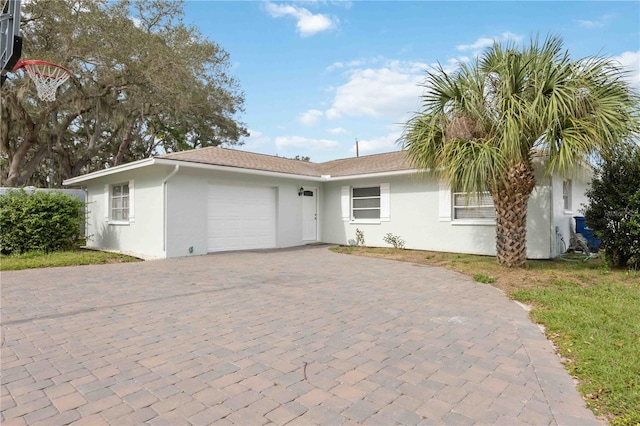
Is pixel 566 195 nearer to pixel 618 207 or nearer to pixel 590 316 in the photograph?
pixel 618 207

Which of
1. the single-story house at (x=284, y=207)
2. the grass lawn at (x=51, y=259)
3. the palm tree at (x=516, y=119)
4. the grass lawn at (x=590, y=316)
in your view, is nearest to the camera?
the grass lawn at (x=590, y=316)

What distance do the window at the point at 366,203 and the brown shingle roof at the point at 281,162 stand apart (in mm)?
795

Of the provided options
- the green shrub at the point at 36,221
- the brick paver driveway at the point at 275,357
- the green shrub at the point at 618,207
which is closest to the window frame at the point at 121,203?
the green shrub at the point at 36,221

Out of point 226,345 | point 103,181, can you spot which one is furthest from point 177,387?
point 103,181

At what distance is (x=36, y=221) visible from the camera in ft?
34.1

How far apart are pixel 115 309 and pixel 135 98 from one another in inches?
643

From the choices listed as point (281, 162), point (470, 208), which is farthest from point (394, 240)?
point (281, 162)

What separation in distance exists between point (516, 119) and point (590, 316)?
406cm

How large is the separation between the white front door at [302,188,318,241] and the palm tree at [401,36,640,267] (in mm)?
6609

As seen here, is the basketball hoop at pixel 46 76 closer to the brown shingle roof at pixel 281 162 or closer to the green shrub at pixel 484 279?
the brown shingle roof at pixel 281 162

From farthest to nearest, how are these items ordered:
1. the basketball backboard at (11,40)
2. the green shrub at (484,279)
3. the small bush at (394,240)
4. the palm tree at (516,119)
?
the small bush at (394,240) → the green shrub at (484,279) → the palm tree at (516,119) → the basketball backboard at (11,40)

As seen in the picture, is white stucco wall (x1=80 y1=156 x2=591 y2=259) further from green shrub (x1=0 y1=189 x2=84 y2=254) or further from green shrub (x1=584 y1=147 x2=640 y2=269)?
green shrub (x1=0 y1=189 x2=84 y2=254)

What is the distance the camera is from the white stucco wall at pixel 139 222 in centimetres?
1051

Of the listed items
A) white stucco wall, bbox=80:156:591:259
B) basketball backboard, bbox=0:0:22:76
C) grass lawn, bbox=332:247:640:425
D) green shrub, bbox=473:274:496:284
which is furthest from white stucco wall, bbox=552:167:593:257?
basketball backboard, bbox=0:0:22:76
